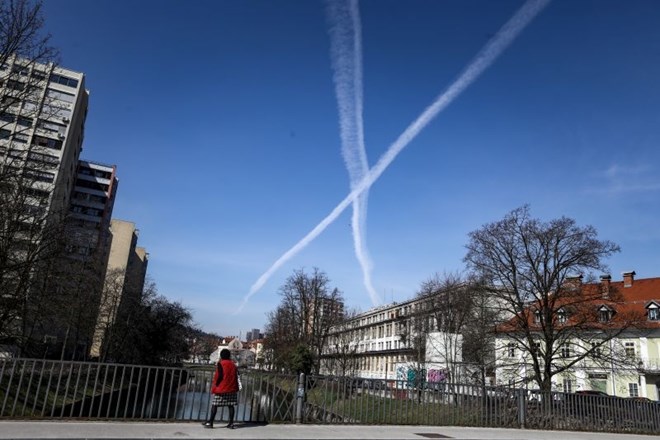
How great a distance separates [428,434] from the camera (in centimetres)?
1216

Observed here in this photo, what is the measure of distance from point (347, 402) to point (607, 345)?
2970 cm

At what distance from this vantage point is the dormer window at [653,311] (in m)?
48.3

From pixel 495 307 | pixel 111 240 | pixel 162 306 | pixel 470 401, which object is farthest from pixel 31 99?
pixel 111 240

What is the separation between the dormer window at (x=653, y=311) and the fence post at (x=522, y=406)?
41255mm

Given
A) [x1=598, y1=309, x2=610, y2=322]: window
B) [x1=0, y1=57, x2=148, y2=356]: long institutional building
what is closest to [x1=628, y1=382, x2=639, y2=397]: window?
[x1=598, y1=309, x2=610, y2=322]: window

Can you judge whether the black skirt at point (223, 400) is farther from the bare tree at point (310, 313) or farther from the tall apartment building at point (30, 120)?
the bare tree at point (310, 313)

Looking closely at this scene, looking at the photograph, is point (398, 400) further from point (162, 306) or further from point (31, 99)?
point (162, 306)

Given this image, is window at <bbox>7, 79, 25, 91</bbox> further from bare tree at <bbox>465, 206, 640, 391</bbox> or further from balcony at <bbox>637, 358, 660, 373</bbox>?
balcony at <bbox>637, 358, 660, 373</bbox>

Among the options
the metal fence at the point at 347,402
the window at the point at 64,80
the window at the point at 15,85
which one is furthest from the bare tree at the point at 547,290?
the window at the point at 64,80

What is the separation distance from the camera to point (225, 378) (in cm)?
1087

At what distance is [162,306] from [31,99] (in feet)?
160

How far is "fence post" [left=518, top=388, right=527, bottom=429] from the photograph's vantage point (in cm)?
1563

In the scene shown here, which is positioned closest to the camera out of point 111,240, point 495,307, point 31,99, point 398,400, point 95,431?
point 95,431

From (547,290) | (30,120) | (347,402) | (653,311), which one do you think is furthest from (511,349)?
(30,120)
